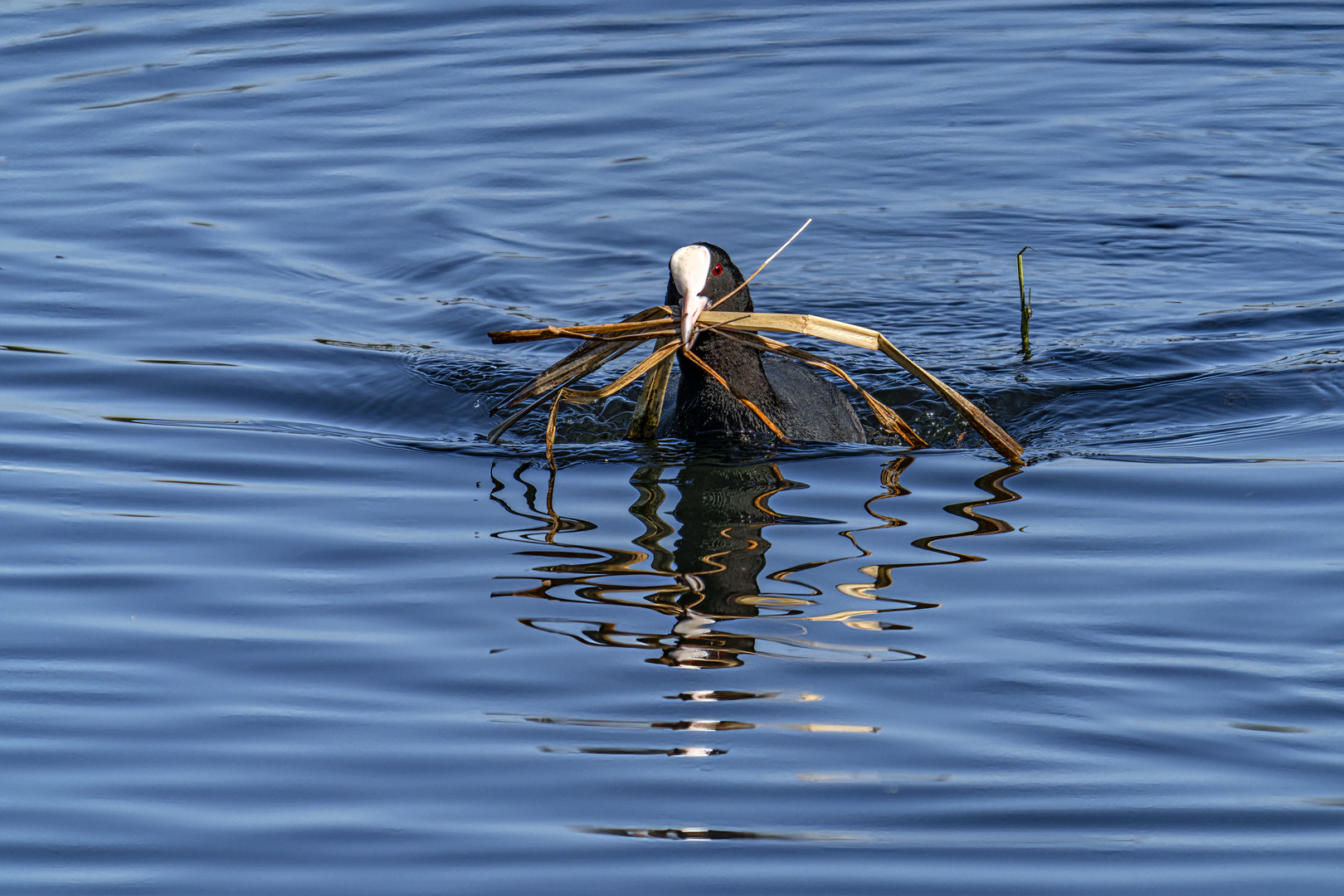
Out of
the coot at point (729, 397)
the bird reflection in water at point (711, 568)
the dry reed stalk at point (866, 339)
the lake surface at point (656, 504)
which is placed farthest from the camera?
the coot at point (729, 397)

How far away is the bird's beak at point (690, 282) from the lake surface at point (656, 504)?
1.75 feet

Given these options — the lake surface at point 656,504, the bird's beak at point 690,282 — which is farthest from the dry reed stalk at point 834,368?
the bird's beak at point 690,282

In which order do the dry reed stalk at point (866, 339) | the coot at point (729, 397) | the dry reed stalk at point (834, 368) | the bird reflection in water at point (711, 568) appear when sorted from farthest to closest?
the coot at point (729, 397) → the dry reed stalk at point (834, 368) → the dry reed stalk at point (866, 339) → the bird reflection in water at point (711, 568)

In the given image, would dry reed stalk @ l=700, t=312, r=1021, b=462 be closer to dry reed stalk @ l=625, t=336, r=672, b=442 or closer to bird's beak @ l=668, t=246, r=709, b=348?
bird's beak @ l=668, t=246, r=709, b=348

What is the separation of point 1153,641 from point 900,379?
3144 mm

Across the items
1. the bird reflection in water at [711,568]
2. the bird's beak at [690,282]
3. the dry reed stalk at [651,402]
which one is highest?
the bird's beak at [690,282]

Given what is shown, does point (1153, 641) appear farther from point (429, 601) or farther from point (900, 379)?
point (900, 379)

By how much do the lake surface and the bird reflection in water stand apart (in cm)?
2

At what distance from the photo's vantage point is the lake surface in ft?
10.8

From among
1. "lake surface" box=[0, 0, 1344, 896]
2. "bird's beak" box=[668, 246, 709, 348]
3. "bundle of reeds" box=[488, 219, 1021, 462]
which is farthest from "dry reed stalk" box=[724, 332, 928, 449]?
"bird's beak" box=[668, 246, 709, 348]

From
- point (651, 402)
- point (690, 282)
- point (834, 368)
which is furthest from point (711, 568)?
point (651, 402)

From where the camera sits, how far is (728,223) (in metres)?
9.28

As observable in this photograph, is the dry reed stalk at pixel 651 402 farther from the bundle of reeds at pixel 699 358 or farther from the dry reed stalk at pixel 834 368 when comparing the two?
the dry reed stalk at pixel 834 368

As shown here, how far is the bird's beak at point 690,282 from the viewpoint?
18.0 feet
